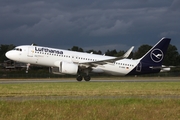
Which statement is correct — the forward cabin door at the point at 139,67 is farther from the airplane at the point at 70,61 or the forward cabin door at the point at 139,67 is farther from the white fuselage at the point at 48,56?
the white fuselage at the point at 48,56

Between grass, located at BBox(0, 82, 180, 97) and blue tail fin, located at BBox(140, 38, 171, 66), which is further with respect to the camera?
blue tail fin, located at BBox(140, 38, 171, 66)

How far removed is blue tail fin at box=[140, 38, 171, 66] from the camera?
5309cm

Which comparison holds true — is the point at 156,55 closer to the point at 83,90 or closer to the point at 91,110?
the point at 83,90

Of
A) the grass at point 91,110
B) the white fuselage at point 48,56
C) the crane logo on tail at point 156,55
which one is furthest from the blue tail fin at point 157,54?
the grass at point 91,110

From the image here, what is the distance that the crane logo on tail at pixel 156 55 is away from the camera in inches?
2100

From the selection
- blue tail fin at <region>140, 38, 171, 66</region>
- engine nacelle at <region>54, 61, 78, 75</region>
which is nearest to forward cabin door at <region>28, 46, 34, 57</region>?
engine nacelle at <region>54, 61, 78, 75</region>

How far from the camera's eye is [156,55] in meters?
53.4

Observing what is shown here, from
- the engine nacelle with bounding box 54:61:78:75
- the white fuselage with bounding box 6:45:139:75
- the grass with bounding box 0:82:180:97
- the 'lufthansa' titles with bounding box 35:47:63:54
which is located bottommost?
the grass with bounding box 0:82:180:97

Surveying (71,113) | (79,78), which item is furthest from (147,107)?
(79,78)

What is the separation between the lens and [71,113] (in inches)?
559

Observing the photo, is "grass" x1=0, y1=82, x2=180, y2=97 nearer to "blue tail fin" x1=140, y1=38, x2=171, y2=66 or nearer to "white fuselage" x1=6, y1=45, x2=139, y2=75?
"white fuselage" x1=6, y1=45, x2=139, y2=75

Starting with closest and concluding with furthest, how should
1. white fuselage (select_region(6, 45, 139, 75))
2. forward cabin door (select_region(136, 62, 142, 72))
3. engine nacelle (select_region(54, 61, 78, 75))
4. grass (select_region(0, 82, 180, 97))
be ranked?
Result: grass (select_region(0, 82, 180, 97)) → engine nacelle (select_region(54, 61, 78, 75)) → white fuselage (select_region(6, 45, 139, 75)) → forward cabin door (select_region(136, 62, 142, 72))

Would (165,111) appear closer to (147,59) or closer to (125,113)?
(125,113)

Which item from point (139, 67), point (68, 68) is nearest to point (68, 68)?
point (68, 68)
